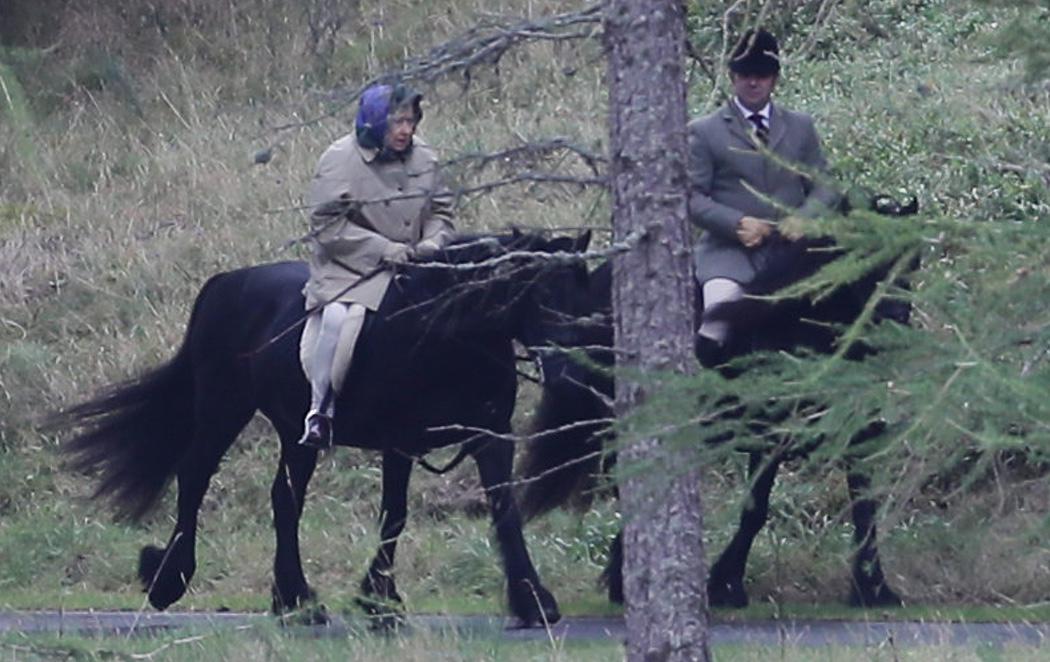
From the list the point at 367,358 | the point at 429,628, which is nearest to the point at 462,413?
the point at 367,358

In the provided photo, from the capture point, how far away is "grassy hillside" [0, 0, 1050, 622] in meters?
6.16

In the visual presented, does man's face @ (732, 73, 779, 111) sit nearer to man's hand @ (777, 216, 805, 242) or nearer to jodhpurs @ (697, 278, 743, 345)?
jodhpurs @ (697, 278, 743, 345)

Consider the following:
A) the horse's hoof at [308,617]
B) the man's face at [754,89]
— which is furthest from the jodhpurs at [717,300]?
the horse's hoof at [308,617]

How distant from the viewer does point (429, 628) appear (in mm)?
8961

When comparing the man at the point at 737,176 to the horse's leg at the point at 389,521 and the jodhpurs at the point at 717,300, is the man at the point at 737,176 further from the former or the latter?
the horse's leg at the point at 389,521

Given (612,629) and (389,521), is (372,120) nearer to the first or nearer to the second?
(389,521)

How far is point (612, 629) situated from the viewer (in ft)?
32.4

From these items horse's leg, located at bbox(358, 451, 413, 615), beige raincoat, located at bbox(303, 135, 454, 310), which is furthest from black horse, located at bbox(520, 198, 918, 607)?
beige raincoat, located at bbox(303, 135, 454, 310)

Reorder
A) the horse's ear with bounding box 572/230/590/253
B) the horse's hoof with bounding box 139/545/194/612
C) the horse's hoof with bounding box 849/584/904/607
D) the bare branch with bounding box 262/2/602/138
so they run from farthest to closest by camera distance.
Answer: the horse's hoof with bounding box 139/545/194/612 → the horse's hoof with bounding box 849/584/904/607 → the horse's ear with bounding box 572/230/590/253 → the bare branch with bounding box 262/2/602/138

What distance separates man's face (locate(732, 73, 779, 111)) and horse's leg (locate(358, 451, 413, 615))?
2.60 meters

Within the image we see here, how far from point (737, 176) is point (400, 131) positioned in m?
1.62

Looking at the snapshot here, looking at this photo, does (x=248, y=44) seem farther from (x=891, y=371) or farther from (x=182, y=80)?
(x=891, y=371)

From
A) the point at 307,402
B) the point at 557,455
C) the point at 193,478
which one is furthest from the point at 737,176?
the point at 193,478

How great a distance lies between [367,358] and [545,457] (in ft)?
3.81
